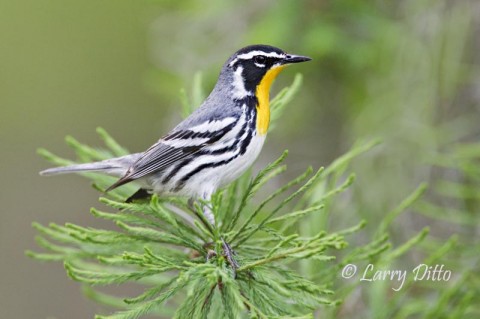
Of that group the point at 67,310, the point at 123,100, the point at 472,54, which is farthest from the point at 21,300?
the point at 472,54

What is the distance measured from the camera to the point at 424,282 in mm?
2428

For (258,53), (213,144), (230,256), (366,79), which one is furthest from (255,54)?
(366,79)

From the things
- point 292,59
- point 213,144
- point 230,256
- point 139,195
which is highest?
point 292,59

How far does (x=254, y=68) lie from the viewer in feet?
8.93

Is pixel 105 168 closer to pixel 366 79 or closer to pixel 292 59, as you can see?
pixel 292 59

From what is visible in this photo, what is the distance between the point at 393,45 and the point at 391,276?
4.83 ft

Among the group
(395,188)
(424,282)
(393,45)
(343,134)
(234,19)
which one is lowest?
(424,282)

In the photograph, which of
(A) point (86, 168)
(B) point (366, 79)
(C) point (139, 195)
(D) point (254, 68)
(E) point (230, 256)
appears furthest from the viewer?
(B) point (366, 79)

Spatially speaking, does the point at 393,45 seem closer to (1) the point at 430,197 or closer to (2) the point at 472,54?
(2) the point at 472,54

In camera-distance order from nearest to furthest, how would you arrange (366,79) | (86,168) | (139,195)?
(139,195), (86,168), (366,79)

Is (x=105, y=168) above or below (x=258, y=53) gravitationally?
below

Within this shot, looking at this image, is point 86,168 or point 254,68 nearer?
point 86,168

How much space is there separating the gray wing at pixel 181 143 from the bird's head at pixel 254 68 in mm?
164

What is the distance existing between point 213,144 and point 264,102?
0.84ft
